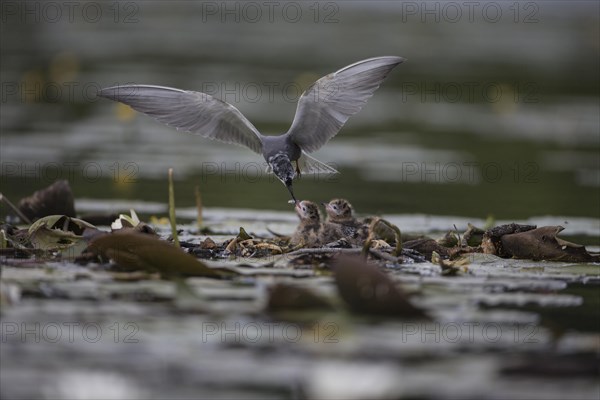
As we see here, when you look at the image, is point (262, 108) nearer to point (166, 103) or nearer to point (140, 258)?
point (166, 103)

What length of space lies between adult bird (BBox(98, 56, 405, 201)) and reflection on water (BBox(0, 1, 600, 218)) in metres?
2.81

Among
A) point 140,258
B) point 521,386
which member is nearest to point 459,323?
point 521,386

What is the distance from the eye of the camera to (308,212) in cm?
904

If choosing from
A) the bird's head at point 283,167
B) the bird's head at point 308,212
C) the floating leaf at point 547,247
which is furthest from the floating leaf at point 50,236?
the floating leaf at point 547,247

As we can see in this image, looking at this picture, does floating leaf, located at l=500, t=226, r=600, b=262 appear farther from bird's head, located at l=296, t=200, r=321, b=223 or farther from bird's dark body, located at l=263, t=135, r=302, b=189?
bird's dark body, located at l=263, t=135, r=302, b=189

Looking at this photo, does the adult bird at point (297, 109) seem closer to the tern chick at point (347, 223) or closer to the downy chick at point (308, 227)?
the downy chick at point (308, 227)

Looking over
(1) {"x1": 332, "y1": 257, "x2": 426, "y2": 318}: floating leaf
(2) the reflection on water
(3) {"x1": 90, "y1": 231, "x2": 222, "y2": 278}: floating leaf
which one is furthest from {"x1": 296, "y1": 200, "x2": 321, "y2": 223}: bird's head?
(2) the reflection on water

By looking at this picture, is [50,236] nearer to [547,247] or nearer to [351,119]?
[547,247]

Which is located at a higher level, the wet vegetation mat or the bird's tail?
the bird's tail

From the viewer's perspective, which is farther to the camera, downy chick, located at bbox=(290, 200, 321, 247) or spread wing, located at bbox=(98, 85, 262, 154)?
downy chick, located at bbox=(290, 200, 321, 247)

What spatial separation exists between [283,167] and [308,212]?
0.41 m

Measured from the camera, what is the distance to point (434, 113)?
790 inches

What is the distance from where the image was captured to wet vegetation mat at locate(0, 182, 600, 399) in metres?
5.32

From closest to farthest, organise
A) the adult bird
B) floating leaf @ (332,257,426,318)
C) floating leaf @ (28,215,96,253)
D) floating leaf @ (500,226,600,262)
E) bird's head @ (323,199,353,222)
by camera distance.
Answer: floating leaf @ (332,257,426,318) < floating leaf @ (28,215,96,253) < floating leaf @ (500,226,600,262) < the adult bird < bird's head @ (323,199,353,222)
